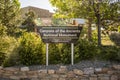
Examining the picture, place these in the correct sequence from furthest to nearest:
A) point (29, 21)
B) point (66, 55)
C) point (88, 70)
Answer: point (29, 21) < point (66, 55) < point (88, 70)

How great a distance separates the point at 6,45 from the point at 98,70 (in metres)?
3.12

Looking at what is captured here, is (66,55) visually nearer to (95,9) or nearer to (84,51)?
(84,51)

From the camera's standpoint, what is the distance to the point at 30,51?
7730 mm

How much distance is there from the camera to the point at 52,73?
736cm

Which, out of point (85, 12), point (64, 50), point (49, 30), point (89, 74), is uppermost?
point (85, 12)

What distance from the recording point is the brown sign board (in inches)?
303

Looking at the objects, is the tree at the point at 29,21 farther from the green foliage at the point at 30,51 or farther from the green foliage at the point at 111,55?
the green foliage at the point at 111,55

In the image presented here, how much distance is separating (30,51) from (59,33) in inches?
42.8

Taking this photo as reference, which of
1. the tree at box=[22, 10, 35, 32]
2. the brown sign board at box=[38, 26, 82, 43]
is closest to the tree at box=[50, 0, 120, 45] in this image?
the brown sign board at box=[38, 26, 82, 43]

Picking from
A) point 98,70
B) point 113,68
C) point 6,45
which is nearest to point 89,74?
point 98,70

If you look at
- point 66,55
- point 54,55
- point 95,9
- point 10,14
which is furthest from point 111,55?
point 10,14

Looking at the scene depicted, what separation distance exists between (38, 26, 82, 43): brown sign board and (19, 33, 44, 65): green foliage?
388mm

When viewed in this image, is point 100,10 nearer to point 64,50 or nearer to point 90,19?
point 90,19

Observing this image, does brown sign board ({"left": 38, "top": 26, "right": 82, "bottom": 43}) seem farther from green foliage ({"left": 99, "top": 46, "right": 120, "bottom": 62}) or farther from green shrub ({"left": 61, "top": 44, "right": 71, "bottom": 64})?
green foliage ({"left": 99, "top": 46, "right": 120, "bottom": 62})
